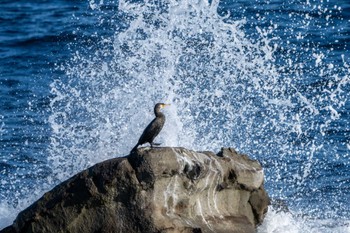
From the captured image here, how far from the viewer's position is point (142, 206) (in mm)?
9125

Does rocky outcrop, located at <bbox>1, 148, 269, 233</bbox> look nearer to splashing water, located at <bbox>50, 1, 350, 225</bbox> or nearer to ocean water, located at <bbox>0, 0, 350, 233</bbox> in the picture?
ocean water, located at <bbox>0, 0, 350, 233</bbox>

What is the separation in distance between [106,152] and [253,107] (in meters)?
4.38

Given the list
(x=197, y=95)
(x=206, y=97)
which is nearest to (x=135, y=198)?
(x=197, y=95)

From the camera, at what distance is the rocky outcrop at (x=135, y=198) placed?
9.05 metres

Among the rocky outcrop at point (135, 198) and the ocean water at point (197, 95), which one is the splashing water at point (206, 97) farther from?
the rocky outcrop at point (135, 198)

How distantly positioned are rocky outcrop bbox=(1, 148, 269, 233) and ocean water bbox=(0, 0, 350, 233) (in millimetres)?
1995

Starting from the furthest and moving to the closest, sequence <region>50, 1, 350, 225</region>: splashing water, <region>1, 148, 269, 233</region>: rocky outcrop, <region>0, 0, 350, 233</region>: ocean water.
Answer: <region>50, 1, 350, 225</region>: splashing water
<region>0, 0, 350, 233</region>: ocean water
<region>1, 148, 269, 233</region>: rocky outcrop

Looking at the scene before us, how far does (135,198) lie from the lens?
9.11 m

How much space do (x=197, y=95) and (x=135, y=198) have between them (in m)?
7.23

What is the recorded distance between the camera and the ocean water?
13.1m

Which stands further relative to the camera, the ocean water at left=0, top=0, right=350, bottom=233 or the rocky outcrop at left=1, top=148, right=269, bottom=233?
the ocean water at left=0, top=0, right=350, bottom=233

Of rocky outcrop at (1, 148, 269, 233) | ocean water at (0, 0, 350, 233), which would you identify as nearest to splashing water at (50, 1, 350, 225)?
ocean water at (0, 0, 350, 233)

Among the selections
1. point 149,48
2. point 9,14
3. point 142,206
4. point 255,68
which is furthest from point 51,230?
point 9,14

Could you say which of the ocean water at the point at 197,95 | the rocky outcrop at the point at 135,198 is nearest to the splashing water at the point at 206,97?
the ocean water at the point at 197,95
